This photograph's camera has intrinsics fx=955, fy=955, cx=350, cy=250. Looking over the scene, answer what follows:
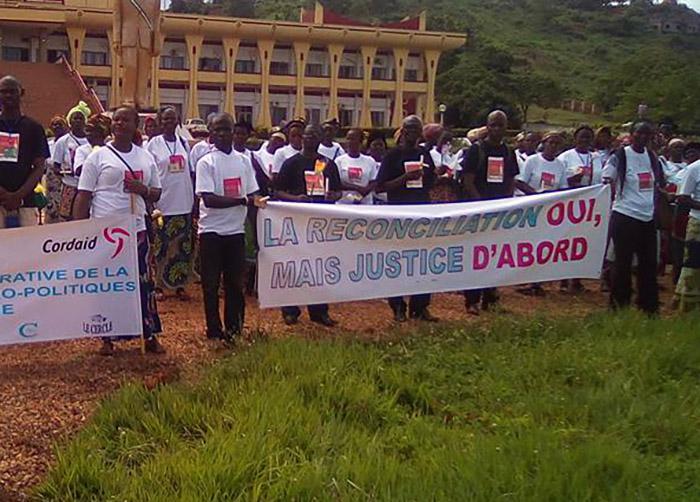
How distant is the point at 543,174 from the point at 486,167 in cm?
172

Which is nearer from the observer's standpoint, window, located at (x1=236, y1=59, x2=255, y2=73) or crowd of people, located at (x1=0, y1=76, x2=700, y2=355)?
crowd of people, located at (x1=0, y1=76, x2=700, y2=355)

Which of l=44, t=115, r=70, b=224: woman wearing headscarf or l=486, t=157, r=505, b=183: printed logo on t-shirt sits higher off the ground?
l=486, t=157, r=505, b=183: printed logo on t-shirt

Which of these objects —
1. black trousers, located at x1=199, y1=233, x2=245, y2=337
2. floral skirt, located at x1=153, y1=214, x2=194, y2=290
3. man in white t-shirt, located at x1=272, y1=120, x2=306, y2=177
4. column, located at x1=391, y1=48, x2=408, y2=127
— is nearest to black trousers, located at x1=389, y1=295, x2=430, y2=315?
black trousers, located at x1=199, y1=233, x2=245, y2=337

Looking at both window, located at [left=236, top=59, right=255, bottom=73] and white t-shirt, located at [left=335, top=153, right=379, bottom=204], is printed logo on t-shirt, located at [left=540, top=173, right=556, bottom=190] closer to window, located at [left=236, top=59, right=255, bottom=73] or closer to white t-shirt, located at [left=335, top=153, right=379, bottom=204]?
white t-shirt, located at [left=335, top=153, right=379, bottom=204]

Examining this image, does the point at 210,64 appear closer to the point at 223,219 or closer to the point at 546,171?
the point at 546,171

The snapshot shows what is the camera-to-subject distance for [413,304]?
885cm

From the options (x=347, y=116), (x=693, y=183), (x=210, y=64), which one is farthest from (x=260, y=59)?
(x=693, y=183)

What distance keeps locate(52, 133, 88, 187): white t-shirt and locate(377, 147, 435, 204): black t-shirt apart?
3391 millimetres

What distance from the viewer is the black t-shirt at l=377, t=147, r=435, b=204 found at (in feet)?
29.0

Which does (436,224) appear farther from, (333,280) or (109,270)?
(109,270)

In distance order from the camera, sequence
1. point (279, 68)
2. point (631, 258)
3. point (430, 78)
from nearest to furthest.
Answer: point (631, 258), point (279, 68), point (430, 78)

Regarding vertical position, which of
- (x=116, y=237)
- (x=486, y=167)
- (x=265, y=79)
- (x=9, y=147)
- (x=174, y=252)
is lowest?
(x=174, y=252)

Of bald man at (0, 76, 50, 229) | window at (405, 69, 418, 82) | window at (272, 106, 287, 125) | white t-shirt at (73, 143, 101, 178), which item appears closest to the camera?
bald man at (0, 76, 50, 229)

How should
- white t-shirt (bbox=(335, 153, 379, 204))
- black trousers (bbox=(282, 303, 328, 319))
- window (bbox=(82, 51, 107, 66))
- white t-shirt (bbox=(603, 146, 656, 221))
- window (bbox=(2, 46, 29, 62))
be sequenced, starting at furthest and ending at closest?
window (bbox=(2, 46, 29, 62)) < window (bbox=(82, 51, 107, 66)) < white t-shirt (bbox=(335, 153, 379, 204)) < white t-shirt (bbox=(603, 146, 656, 221)) < black trousers (bbox=(282, 303, 328, 319))
